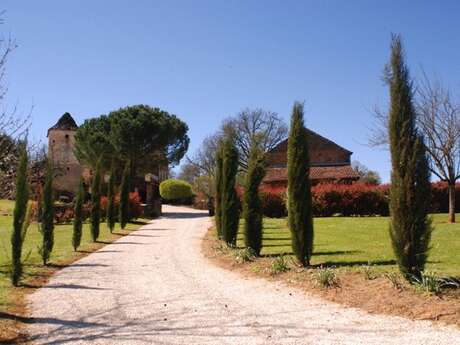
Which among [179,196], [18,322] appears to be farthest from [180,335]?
[179,196]

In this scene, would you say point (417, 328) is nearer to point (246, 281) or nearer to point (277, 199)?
point (246, 281)

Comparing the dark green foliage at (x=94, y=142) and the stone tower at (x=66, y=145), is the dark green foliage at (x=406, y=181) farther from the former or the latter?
the stone tower at (x=66, y=145)

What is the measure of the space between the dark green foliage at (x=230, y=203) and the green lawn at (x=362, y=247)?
124 cm

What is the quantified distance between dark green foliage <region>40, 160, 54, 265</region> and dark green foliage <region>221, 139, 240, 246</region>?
5515 mm

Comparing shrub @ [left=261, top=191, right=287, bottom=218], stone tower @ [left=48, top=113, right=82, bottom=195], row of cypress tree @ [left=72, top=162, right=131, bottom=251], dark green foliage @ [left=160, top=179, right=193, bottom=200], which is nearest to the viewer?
row of cypress tree @ [left=72, top=162, right=131, bottom=251]

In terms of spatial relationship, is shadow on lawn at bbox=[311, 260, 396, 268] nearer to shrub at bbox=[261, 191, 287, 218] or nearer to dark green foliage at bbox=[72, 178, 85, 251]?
dark green foliage at bbox=[72, 178, 85, 251]

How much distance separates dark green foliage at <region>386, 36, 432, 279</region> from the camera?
26.2 ft

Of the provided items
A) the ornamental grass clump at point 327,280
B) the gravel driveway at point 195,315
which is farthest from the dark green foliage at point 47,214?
the ornamental grass clump at point 327,280

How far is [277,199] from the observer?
108 ft

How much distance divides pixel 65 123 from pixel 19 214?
47983 millimetres

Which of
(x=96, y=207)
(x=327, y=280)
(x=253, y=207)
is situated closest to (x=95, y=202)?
(x=96, y=207)

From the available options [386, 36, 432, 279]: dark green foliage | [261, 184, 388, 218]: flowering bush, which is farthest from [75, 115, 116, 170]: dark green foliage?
[386, 36, 432, 279]: dark green foliage

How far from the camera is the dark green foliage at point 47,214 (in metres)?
12.6

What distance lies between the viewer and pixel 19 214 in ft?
32.3
